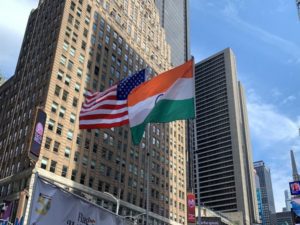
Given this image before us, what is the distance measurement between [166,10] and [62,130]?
132 m

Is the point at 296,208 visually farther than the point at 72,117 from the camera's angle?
Yes

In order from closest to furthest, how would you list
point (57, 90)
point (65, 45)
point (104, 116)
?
point (104, 116) < point (57, 90) < point (65, 45)

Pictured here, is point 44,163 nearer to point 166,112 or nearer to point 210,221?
point 166,112

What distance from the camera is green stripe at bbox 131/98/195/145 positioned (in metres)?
16.0

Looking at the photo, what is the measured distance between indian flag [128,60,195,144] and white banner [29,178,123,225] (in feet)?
28.1

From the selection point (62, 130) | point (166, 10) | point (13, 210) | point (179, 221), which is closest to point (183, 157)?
point (179, 221)

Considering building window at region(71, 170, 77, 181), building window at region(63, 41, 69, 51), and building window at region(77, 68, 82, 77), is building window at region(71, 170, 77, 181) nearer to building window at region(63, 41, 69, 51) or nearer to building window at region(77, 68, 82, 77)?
building window at region(77, 68, 82, 77)

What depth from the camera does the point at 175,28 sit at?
185750 millimetres

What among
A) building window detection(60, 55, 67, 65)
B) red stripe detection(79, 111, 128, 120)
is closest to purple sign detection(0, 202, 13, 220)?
building window detection(60, 55, 67, 65)

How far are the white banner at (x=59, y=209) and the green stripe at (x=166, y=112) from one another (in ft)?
28.5

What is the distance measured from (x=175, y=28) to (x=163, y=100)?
175m

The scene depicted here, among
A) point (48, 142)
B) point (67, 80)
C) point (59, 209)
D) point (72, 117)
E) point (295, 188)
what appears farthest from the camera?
point (295, 188)

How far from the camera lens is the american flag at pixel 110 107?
729 inches

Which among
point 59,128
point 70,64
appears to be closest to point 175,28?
point 70,64
